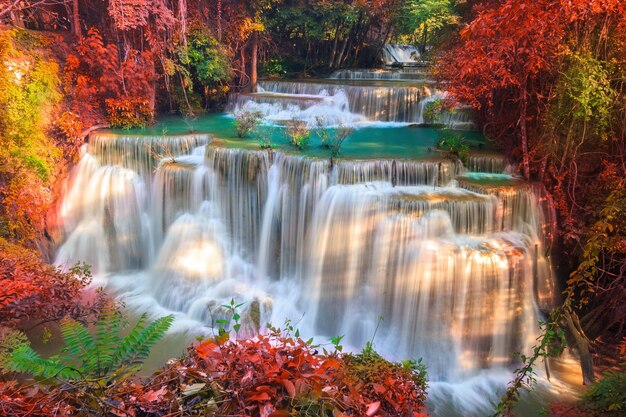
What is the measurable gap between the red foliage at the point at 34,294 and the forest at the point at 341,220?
0.14ft

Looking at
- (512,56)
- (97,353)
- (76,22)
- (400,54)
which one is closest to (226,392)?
(97,353)

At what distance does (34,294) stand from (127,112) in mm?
7741

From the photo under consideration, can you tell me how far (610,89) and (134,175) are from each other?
411 inches

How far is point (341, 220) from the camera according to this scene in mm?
8594

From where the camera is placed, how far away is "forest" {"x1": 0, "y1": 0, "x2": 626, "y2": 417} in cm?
635

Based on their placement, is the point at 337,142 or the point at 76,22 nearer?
the point at 337,142

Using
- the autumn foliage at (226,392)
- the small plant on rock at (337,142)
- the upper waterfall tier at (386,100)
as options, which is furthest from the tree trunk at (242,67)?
the autumn foliage at (226,392)

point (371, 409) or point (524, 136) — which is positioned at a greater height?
point (524, 136)

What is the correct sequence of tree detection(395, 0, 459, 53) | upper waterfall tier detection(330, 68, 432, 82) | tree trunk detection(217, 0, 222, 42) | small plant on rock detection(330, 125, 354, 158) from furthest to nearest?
upper waterfall tier detection(330, 68, 432, 82), tree trunk detection(217, 0, 222, 42), tree detection(395, 0, 459, 53), small plant on rock detection(330, 125, 354, 158)

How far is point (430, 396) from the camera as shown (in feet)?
23.1

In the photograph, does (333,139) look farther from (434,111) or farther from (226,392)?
(226,392)

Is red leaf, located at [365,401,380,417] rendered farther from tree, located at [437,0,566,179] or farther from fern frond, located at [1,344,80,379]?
tree, located at [437,0,566,179]

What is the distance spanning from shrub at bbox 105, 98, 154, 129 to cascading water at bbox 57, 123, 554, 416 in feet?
4.87

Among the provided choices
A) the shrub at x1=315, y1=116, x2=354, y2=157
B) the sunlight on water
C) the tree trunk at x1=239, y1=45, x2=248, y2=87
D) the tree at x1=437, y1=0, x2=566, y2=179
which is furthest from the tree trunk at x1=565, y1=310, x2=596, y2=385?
the tree trunk at x1=239, y1=45, x2=248, y2=87
